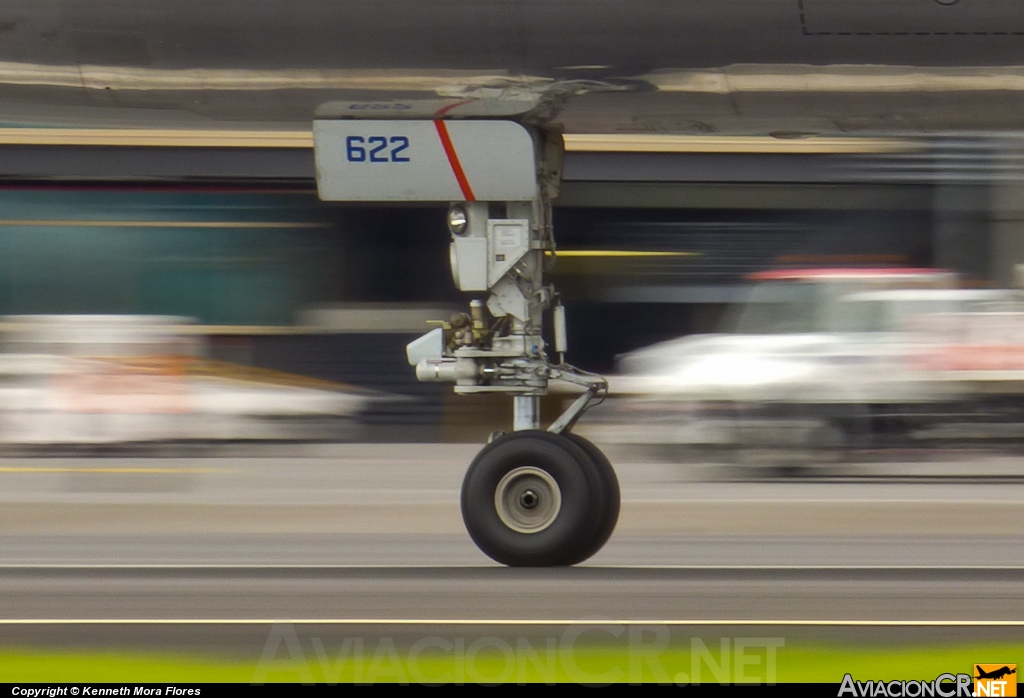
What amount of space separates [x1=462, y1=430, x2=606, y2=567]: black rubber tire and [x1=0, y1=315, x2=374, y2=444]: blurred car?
27.5ft

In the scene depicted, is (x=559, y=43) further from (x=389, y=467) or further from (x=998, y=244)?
(x=998, y=244)

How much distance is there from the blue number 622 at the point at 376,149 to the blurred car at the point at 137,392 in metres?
8.26

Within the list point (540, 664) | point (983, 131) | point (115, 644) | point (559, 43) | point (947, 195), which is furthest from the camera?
point (947, 195)

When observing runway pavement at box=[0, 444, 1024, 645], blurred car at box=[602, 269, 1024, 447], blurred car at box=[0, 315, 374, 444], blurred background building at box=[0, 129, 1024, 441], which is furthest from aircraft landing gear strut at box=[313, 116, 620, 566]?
blurred background building at box=[0, 129, 1024, 441]

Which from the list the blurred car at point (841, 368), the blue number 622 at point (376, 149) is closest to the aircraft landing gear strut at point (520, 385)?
the blue number 622 at point (376, 149)

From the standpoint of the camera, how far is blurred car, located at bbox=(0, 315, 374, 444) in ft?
50.0

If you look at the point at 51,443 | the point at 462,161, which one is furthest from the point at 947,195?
the point at 462,161

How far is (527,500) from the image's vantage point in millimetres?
7430

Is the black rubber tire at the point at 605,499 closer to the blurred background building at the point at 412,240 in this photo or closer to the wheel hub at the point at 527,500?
the wheel hub at the point at 527,500

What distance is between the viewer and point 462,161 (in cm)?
742

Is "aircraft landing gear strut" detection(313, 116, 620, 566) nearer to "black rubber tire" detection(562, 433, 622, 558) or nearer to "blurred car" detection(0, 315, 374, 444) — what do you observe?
"black rubber tire" detection(562, 433, 622, 558)

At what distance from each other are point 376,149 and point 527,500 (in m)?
1.66

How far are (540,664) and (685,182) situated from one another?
1147cm

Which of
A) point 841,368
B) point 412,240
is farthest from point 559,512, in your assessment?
point 412,240
